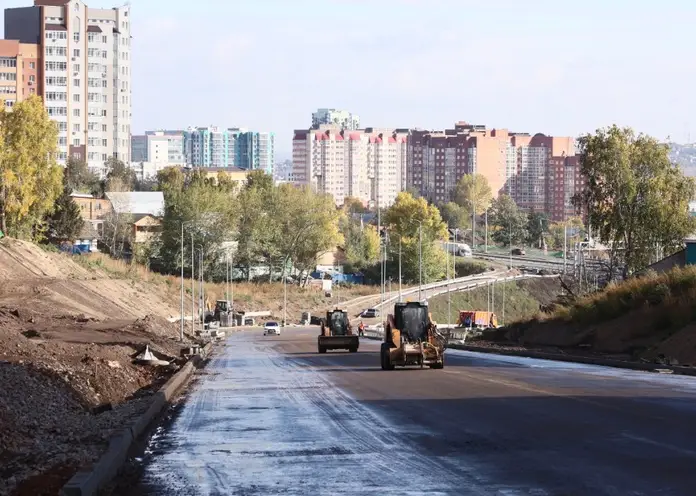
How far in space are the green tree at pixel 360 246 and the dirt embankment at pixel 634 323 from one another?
111595mm

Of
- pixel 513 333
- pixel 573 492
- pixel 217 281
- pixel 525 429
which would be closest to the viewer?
pixel 573 492

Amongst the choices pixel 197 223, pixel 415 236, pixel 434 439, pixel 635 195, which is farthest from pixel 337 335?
pixel 415 236

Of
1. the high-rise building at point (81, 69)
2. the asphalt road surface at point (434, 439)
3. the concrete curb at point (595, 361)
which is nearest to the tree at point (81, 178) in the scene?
the high-rise building at point (81, 69)

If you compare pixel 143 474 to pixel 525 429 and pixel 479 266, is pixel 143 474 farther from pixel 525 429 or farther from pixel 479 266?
pixel 479 266

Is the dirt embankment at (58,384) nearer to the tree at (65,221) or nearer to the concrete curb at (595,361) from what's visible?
the concrete curb at (595,361)

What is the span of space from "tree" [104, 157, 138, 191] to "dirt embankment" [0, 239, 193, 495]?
285 ft

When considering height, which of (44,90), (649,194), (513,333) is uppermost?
(44,90)

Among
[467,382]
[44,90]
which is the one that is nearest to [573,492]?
[467,382]

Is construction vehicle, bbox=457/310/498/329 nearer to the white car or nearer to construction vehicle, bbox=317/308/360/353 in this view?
the white car

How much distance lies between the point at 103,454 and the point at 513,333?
5080 cm

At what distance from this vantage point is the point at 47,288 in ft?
235

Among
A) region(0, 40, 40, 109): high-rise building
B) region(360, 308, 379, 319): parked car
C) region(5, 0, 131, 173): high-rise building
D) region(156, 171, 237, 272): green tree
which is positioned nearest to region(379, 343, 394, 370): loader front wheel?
region(360, 308, 379, 319): parked car

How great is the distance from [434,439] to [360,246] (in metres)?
161

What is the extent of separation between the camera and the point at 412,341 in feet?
116
